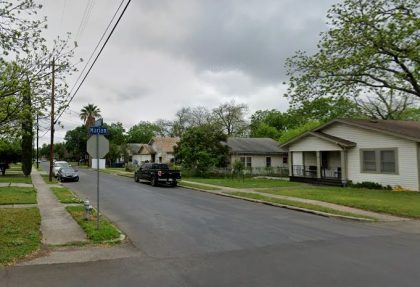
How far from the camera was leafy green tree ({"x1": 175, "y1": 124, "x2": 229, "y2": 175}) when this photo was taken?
3947 centimetres

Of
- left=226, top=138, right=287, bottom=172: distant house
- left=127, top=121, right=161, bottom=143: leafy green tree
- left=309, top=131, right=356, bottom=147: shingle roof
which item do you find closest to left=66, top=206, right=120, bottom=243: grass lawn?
left=309, top=131, right=356, bottom=147: shingle roof

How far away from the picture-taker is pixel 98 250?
886 cm

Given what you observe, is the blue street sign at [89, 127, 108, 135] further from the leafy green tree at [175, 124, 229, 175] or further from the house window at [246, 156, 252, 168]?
the house window at [246, 156, 252, 168]

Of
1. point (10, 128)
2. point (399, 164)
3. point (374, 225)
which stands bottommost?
point (374, 225)

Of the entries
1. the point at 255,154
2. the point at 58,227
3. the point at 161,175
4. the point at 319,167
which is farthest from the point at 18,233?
the point at 255,154

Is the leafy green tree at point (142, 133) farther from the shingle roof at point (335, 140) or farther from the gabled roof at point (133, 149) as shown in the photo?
the shingle roof at point (335, 140)

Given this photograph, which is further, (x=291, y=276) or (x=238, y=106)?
(x=238, y=106)

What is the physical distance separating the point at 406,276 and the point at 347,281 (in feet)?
3.72

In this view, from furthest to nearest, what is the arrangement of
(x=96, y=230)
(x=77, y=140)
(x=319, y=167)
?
(x=77, y=140)
(x=319, y=167)
(x=96, y=230)

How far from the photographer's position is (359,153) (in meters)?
27.0

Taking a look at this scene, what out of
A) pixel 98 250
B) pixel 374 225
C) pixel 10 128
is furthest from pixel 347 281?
pixel 10 128

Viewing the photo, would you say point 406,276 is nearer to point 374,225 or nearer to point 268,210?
point 374,225

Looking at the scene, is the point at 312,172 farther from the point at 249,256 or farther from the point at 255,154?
the point at 249,256

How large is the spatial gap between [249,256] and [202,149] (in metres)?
31.8
